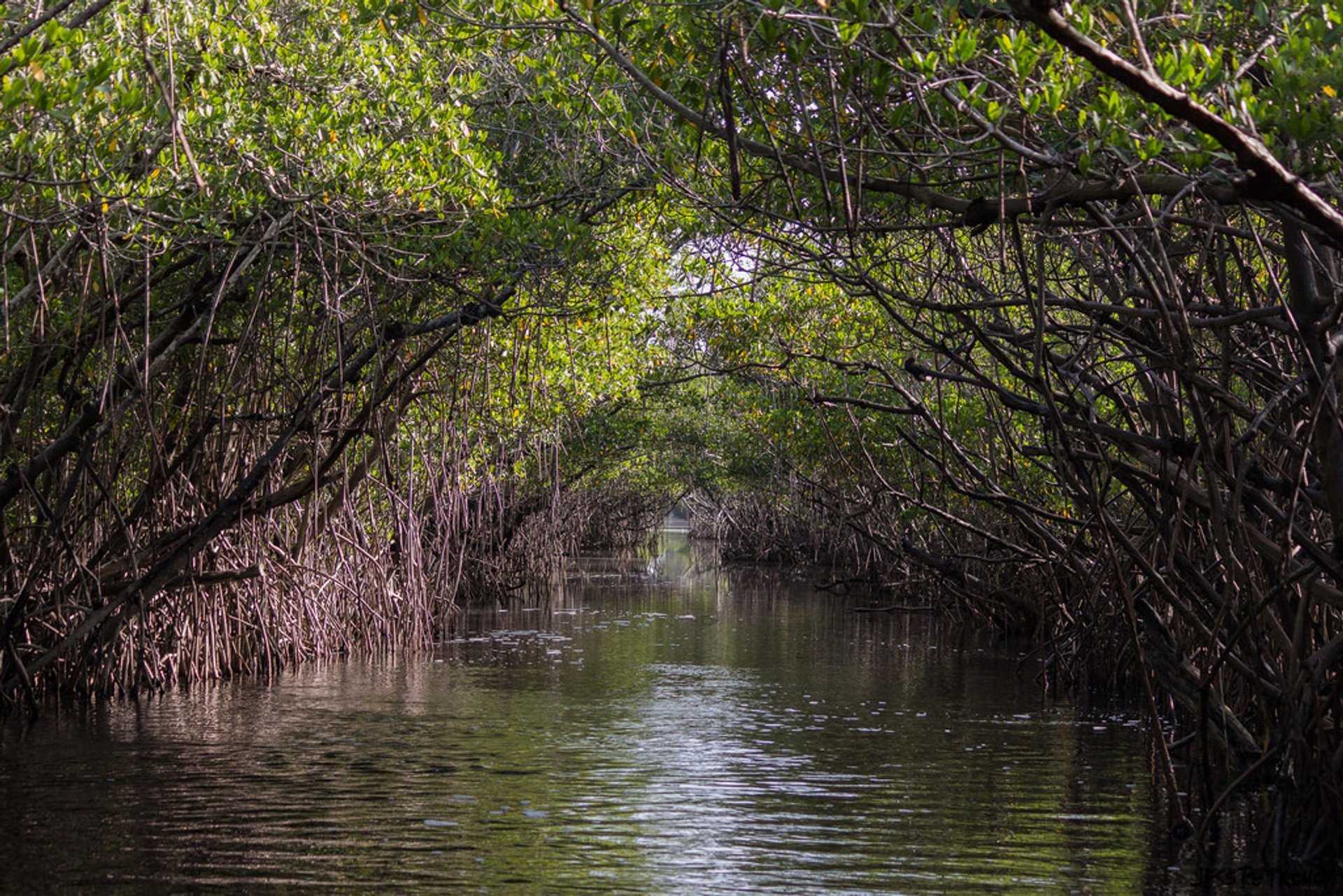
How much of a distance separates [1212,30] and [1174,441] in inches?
48.2

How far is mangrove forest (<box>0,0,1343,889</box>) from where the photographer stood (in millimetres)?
3885

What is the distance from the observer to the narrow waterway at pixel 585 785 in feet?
15.3

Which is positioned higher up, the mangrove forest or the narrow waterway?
the mangrove forest

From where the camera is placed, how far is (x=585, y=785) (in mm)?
6078

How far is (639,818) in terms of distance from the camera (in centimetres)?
542

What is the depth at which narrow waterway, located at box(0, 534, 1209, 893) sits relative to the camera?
4.65m

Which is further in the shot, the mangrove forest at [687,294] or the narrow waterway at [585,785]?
the narrow waterway at [585,785]

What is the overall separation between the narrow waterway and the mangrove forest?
0.39m

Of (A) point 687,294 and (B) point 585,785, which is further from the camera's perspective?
(A) point 687,294

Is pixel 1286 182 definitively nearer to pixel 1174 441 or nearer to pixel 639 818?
pixel 1174 441

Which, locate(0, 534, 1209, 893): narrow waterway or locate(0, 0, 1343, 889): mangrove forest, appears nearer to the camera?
locate(0, 0, 1343, 889): mangrove forest

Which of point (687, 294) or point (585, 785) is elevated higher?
point (687, 294)

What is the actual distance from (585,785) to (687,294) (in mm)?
3122

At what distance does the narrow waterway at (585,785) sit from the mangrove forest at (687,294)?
39 cm
